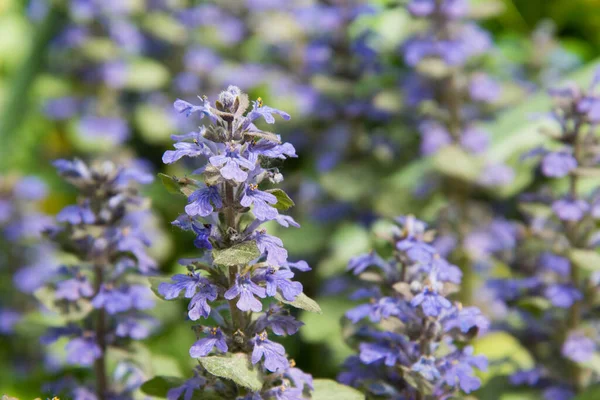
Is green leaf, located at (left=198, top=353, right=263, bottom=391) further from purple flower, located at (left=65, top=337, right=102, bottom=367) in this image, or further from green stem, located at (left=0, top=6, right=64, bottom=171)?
green stem, located at (left=0, top=6, right=64, bottom=171)

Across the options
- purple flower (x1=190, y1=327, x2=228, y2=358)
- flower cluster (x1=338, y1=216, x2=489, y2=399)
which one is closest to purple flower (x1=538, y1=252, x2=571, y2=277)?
flower cluster (x1=338, y1=216, x2=489, y2=399)

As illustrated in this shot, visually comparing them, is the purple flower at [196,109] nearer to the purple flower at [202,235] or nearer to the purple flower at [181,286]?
the purple flower at [202,235]

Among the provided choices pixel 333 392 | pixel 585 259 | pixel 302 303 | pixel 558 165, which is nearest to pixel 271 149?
pixel 302 303

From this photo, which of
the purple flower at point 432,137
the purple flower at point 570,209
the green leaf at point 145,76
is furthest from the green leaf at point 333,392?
the green leaf at point 145,76

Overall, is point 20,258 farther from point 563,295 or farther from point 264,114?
point 563,295

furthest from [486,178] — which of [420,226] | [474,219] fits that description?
[420,226]

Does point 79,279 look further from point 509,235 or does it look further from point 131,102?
point 131,102
